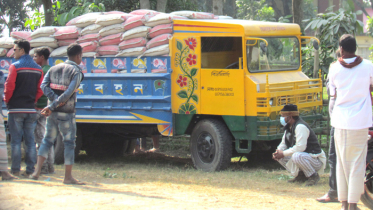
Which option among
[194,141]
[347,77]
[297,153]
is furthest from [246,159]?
[347,77]

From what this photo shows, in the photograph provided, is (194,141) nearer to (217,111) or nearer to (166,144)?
(217,111)

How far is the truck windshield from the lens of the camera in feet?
23.8

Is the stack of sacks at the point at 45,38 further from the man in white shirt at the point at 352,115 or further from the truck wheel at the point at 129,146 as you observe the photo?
the man in white shirt at the point at 352,115

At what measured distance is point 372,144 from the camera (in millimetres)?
5039

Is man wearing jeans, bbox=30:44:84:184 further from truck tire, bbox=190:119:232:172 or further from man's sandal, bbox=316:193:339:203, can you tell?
man's sandal, bbox=316:193:339:203

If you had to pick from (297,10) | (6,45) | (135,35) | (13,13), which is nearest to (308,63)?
(297,10)

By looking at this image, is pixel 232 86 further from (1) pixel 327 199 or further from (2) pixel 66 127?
(2) pixel 66 127

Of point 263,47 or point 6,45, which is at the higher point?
point 6,45

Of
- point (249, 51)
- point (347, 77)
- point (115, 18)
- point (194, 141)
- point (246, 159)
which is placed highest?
point (115, 18)

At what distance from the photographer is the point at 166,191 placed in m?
5.62

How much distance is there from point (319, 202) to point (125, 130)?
4489 millimetres

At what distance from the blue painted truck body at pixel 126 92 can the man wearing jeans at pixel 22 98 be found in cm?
198

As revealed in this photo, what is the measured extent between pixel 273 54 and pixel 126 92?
266cm

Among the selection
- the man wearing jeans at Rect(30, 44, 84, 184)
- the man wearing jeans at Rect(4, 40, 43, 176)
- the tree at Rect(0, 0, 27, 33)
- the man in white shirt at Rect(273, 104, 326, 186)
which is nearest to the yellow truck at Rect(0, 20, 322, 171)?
the man in white shirt at Rect(273, 104, 326, 186)
